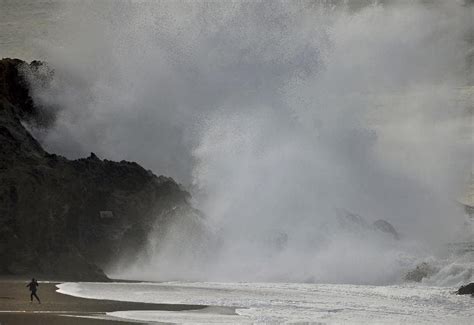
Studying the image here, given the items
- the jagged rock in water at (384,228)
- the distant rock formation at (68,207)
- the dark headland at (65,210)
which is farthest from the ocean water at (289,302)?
the jagged rock in water at (384,228)

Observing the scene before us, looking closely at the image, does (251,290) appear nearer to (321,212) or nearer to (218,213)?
(218,213)

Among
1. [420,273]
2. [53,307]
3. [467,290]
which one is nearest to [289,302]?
[53,307]

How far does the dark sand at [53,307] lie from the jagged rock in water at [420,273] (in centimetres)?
2373

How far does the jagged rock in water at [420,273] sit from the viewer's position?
5034cm

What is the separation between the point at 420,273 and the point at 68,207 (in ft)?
68.5

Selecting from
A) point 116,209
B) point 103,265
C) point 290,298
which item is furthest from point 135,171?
point 290,298

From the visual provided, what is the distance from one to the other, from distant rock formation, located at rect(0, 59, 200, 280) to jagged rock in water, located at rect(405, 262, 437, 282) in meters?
12.9

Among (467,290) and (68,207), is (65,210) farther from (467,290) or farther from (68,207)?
(467,290)

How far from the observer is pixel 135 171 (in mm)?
49250

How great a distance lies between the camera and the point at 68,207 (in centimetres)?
4219

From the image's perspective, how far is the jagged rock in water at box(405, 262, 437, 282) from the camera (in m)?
50.3

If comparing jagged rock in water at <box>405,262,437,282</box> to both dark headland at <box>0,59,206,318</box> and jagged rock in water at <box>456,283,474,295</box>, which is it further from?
dark headland at <box>0,59,206,318</box>

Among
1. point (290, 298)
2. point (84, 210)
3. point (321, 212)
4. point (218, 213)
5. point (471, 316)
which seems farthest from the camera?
point (321, 212)

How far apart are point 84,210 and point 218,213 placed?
1644 centimetres
